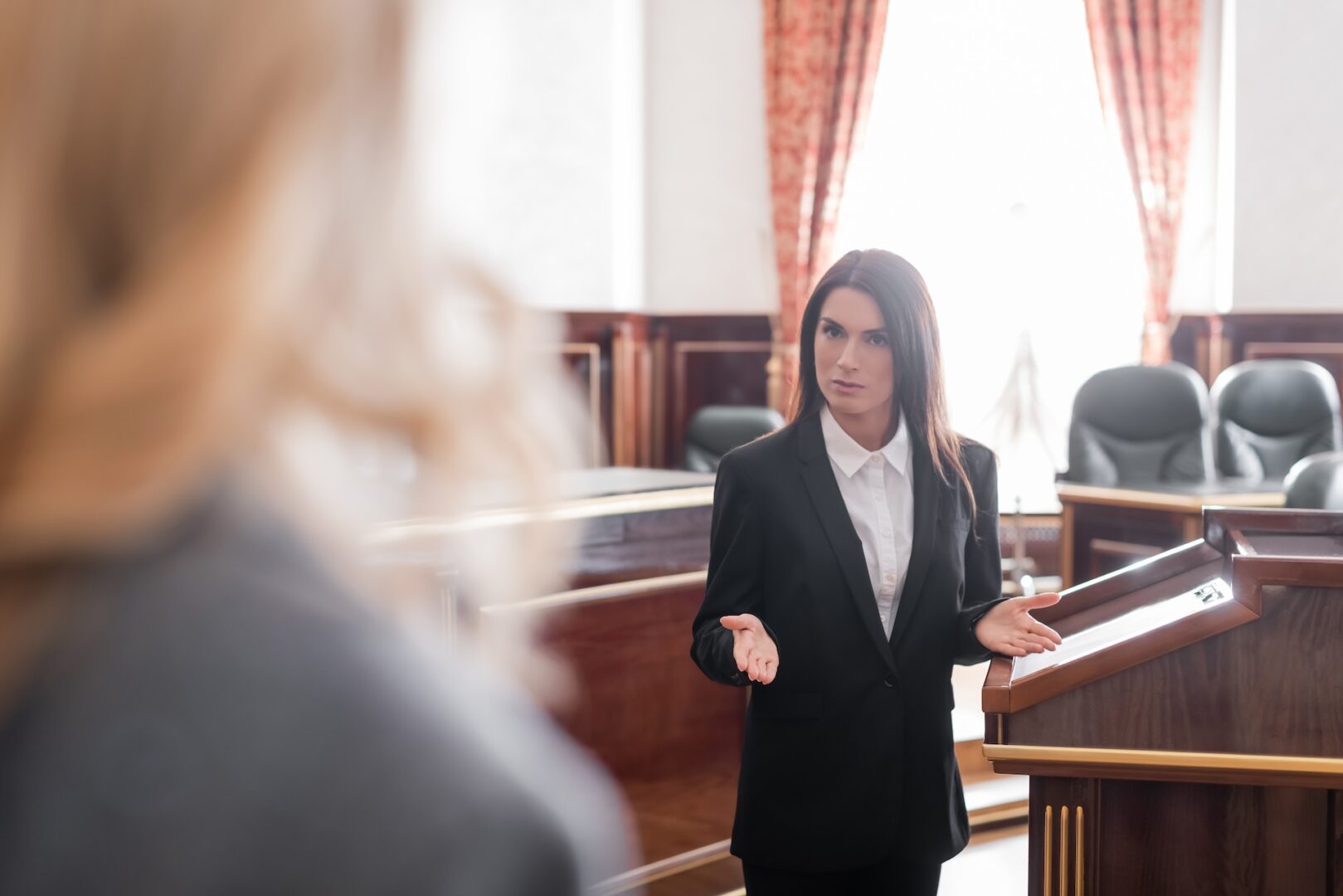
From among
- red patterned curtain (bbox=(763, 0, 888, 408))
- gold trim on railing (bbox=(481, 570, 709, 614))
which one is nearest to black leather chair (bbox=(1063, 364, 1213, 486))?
red patterned curtain (bbox=(763, 0, 888, 408))

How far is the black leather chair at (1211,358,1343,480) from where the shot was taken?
6176 millimetres

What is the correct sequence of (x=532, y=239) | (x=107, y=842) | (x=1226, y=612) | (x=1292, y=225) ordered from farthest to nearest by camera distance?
(x=1292, y=225)
(x=532, y=239)
(x=1226, y=612)
(x=107, y=842)

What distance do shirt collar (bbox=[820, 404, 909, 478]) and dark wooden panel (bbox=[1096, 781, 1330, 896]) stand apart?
59cm

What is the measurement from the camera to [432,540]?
485mm

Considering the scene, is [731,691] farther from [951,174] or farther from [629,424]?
[951,174]

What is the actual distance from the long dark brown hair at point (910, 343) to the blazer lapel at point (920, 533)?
0.02m

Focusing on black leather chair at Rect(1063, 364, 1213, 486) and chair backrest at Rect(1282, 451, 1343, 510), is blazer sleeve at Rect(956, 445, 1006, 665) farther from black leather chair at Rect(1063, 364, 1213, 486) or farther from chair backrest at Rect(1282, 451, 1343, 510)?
black leather chair at Rect(1063, 364, 1213, 486)

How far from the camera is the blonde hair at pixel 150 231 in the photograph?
1.24 ft

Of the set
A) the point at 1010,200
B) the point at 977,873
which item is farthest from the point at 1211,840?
the point at 1010,200

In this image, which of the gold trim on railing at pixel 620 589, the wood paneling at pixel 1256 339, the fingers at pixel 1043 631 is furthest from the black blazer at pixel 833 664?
the wood paneling at pixel 1256 339

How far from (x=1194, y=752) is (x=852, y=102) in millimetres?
6626

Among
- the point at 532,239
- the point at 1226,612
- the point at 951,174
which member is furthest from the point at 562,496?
the point at 951,174

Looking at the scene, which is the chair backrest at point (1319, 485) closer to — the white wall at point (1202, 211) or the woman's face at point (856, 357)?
the woman's face at point (856, 357)

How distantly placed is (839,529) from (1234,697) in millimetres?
613
